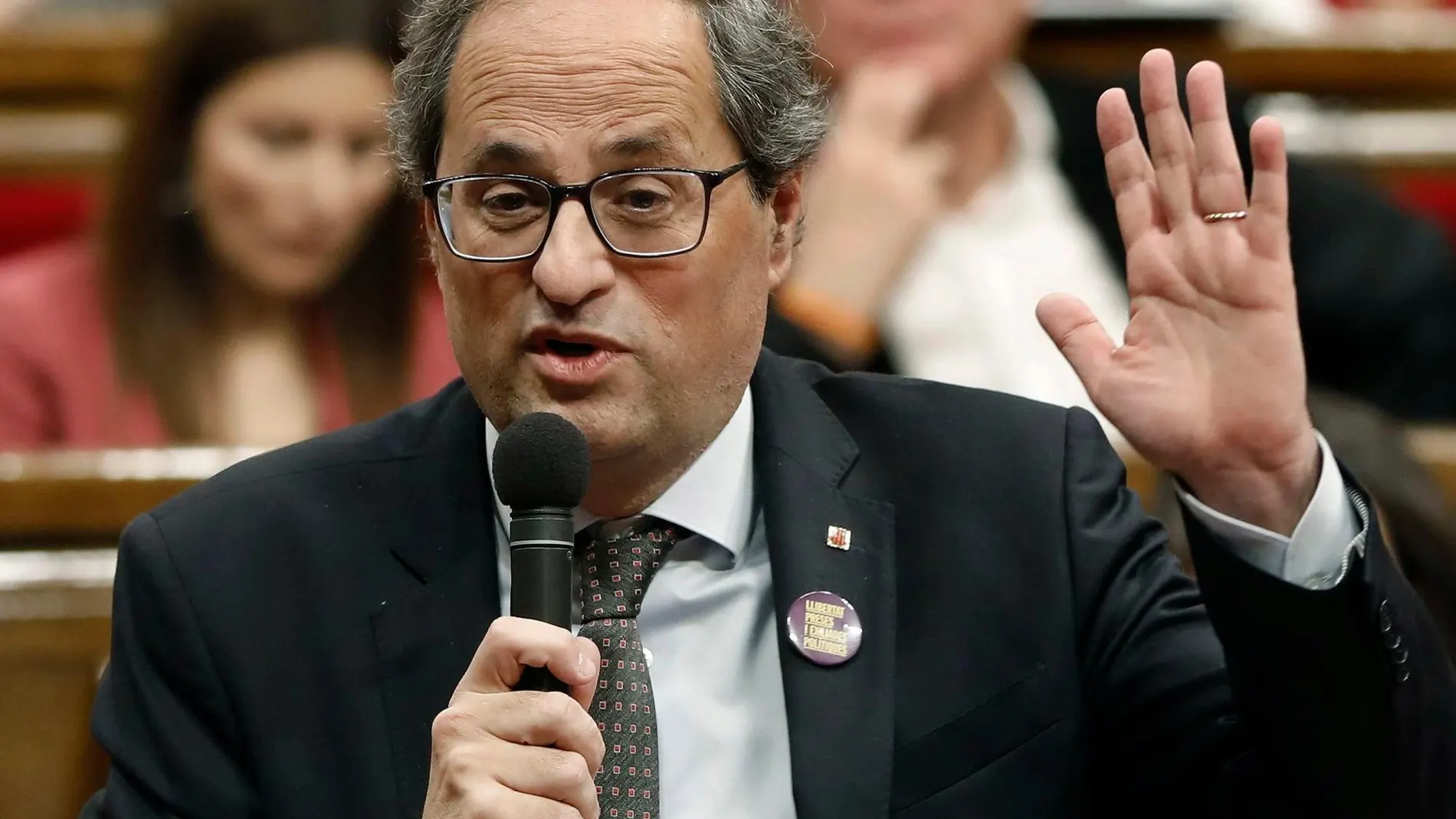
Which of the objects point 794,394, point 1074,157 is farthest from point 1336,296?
point 794,394

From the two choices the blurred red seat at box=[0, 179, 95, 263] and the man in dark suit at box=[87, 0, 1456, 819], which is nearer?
the man in dark suit at box=[87, 0, 1456, 819]

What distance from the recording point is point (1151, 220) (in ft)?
5.72

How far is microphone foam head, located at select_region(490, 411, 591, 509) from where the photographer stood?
1.38m

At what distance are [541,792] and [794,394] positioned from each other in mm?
696

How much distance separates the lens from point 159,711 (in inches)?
67.4

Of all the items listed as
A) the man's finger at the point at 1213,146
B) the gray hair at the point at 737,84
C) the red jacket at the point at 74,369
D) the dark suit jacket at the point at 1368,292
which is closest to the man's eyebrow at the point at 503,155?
the gray hair at the point at 737,84

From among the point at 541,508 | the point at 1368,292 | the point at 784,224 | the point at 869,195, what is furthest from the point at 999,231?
the point at 541,508

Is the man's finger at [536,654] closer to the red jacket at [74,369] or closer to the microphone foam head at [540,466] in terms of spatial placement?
the microphone foam head at [540,466]

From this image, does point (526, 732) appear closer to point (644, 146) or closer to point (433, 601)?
point (433, 601)

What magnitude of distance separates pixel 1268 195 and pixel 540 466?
2.23 ft

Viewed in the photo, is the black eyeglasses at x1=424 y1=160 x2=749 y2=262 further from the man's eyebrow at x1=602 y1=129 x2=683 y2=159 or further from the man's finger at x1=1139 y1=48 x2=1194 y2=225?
the man's finger at x1=1139 y1=48 x2=1194 y2=225

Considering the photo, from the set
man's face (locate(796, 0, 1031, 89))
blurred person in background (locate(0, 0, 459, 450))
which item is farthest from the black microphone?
man's face (locate(796, 0, 1031, 89))

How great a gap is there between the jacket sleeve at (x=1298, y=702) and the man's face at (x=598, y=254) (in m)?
0.47

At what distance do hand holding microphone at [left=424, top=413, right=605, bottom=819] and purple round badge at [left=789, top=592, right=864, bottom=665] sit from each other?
395 mm
